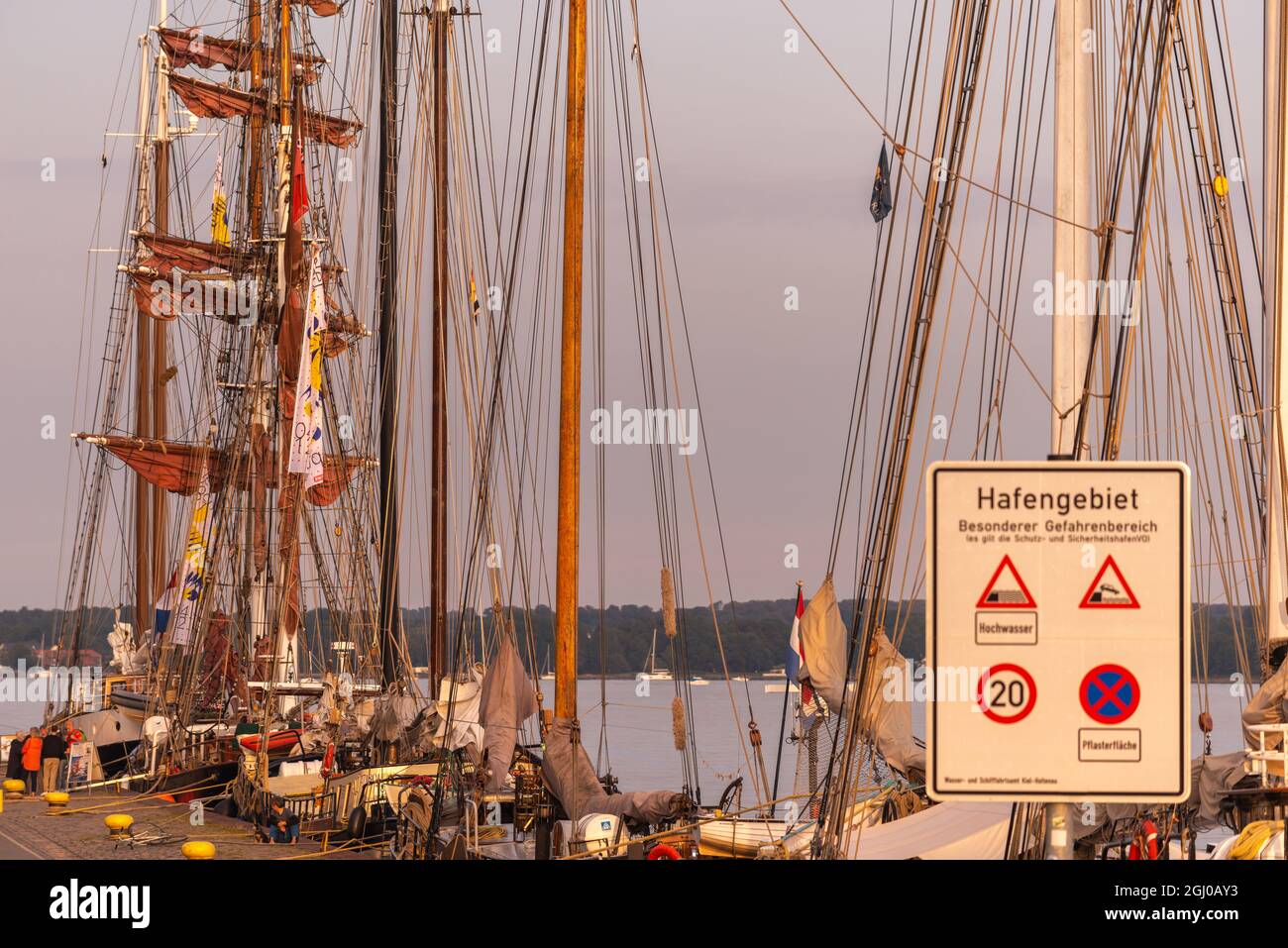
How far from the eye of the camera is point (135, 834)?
2428 centimetres

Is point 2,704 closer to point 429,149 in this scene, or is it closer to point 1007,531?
point 429,149

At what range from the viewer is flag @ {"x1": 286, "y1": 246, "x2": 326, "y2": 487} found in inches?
1119

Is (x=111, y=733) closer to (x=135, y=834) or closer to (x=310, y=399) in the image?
(x=310, y=399)

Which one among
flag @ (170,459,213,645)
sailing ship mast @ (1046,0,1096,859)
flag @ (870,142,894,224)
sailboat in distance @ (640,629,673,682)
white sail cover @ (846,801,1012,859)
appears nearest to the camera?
sailing ship mast @ (1046,0,1096,859)

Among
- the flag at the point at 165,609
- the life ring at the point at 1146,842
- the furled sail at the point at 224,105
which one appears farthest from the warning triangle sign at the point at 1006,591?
the furled sail at the point at 224,105

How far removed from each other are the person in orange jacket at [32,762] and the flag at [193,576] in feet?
12.4

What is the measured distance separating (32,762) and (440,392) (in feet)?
43.6

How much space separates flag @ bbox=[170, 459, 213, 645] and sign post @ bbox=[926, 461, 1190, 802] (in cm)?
3390

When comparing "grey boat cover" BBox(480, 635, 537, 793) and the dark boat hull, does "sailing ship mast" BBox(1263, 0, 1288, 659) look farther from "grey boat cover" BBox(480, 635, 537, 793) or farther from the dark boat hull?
the dark boat hull

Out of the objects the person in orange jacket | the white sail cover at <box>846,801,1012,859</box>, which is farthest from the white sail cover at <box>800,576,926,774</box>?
the person in orange jacket

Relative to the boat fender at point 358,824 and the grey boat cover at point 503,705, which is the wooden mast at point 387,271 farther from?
the grey boat cover at point 503,705

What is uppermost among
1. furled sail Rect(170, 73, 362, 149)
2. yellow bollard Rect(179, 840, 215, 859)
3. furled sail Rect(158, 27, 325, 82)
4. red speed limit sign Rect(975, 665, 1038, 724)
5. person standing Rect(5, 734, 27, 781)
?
furled sail Rect(158, 27, 325, 82)

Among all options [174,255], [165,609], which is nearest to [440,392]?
[165,609]
